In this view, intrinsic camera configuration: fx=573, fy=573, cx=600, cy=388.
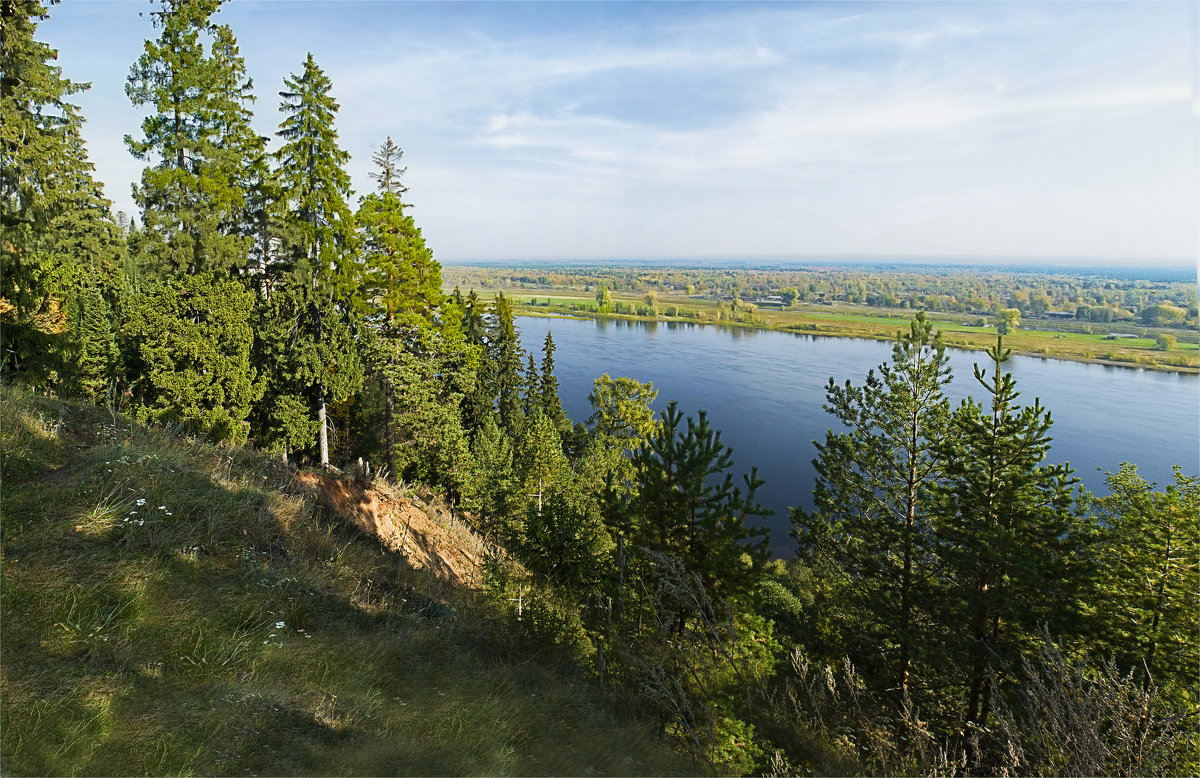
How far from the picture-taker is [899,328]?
56.4 metres

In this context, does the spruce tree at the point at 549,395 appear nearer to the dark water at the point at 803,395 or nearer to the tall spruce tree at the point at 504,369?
the tall spruce tree at the point at 504,369

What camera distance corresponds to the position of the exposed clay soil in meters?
10.3

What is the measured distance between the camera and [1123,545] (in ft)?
31.2

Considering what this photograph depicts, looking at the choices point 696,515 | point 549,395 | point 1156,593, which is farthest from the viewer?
point 549,395

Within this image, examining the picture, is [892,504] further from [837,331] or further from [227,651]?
[837,331]

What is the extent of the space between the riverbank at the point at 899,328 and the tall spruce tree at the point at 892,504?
2568cm

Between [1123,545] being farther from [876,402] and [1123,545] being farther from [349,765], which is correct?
[349,765]

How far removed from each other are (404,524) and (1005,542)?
10982 mm

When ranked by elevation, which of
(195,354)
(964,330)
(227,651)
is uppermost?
(195,354)

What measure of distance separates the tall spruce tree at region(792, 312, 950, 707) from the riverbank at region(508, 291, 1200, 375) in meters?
25.7

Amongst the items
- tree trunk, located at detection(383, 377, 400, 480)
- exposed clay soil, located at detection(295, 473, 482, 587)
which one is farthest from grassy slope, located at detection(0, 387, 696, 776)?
tree trunk, located at detection(383, 377, 400, 480)

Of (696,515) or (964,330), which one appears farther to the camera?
(964,330)

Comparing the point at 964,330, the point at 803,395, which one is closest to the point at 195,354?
the point at 803,395

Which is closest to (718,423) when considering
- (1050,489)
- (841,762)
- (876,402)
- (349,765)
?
(876,402)
